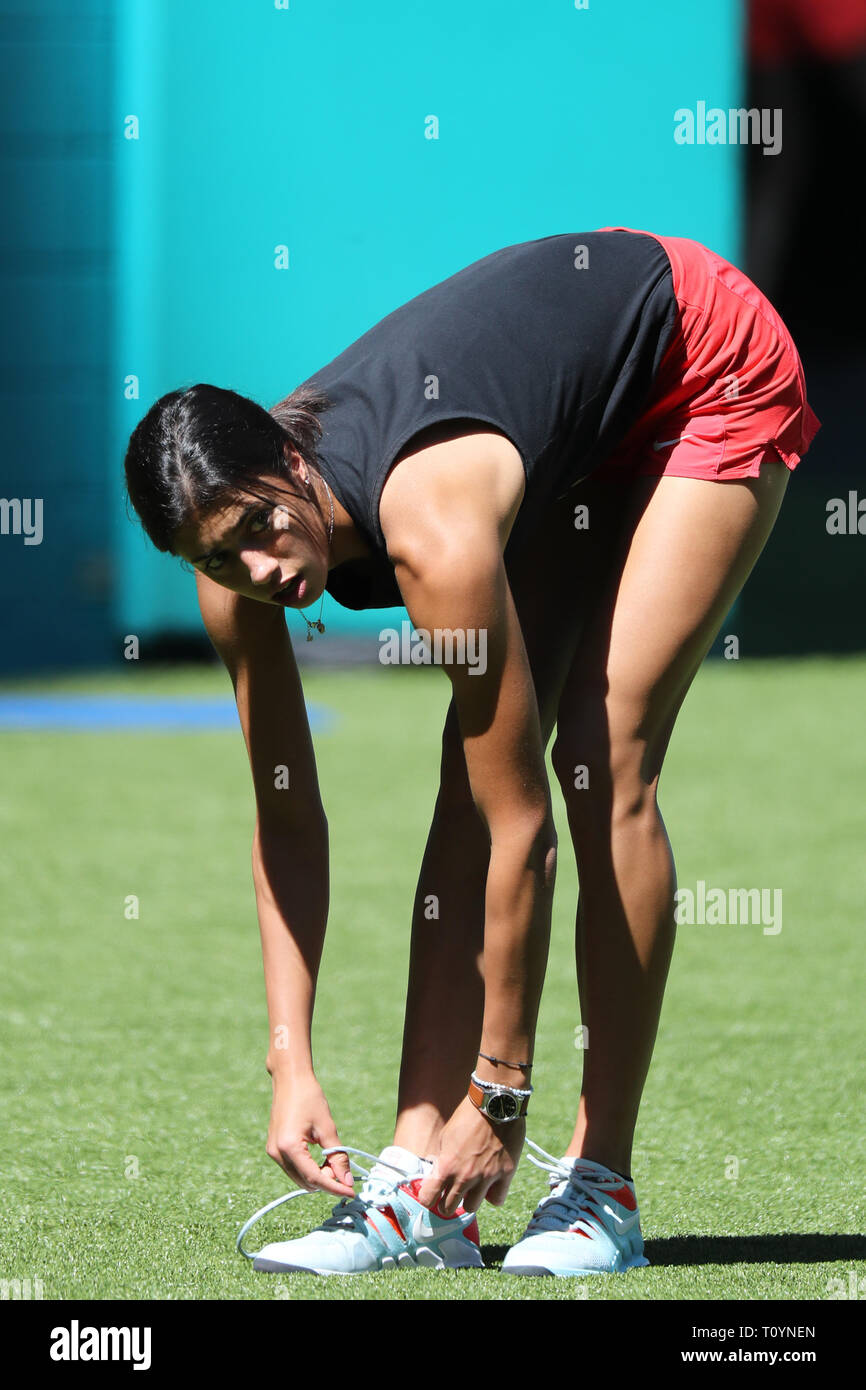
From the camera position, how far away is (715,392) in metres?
2.13

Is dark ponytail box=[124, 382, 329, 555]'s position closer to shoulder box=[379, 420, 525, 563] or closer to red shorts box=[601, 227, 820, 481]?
shoulder box=[379, 420, 525, 563]

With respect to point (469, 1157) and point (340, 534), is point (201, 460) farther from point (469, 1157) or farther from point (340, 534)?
point (469, 1157)

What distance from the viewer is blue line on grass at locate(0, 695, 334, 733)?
6.89m

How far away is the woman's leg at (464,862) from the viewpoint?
2.25 metres

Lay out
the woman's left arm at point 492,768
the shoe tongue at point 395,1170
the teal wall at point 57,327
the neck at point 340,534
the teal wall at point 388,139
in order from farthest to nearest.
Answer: the teal wall at point 57,327
the teal wall at point 388,139
the shoe tongue at point 395,1170
the neck at point 340,534
the woman's left arm at point 492,768

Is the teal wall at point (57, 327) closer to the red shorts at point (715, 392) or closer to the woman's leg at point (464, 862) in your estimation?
the woman's leg at point (464, 862)

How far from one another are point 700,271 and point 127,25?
7.07 metres

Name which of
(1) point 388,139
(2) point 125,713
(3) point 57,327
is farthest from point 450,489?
(3) point 57,327

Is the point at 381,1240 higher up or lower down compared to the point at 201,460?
lower down

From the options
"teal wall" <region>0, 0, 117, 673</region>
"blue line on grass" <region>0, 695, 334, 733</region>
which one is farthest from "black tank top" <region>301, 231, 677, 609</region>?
"teal wall" <region>0, 0, 117, 673</region>

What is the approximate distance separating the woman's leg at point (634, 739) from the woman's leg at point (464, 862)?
0.24 ft

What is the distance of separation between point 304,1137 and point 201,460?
0.78m

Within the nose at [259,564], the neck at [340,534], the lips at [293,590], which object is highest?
the neck at [340,534]

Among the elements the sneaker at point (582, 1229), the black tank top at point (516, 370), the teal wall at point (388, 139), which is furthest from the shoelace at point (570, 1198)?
the teal wall at point (388, 139)
